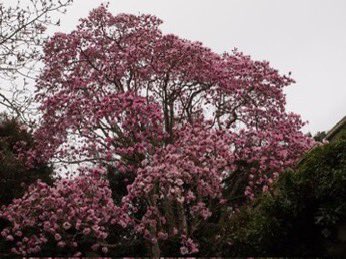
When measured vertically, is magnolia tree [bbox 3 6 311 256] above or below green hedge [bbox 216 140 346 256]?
above

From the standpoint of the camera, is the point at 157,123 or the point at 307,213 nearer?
the point at 307,213

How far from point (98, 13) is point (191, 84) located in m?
4.89

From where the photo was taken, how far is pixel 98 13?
18.4 m

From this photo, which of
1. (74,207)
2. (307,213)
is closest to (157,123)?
(74,207)

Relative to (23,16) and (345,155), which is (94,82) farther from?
(345,155)

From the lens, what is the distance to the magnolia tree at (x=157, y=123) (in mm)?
13977

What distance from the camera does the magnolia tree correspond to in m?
14.0

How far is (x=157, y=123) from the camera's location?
51.2ft

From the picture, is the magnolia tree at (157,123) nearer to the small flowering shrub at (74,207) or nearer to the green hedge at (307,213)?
the small flowering shrub at (74,207)

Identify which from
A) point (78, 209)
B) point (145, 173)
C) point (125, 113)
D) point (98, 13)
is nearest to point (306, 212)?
point (145, 173)

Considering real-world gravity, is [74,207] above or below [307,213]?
above

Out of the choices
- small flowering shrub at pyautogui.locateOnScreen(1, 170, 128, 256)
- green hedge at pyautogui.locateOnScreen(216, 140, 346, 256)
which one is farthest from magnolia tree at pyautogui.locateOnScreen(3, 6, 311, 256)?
green hedge at pyautogui.locateOnScreen(216, 140, 346, 256)

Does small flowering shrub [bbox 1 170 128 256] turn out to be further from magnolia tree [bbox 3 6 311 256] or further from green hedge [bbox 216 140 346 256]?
green hedge [bbox 216 140 346 256]

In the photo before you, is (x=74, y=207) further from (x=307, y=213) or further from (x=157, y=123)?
(x=307, y=213)
